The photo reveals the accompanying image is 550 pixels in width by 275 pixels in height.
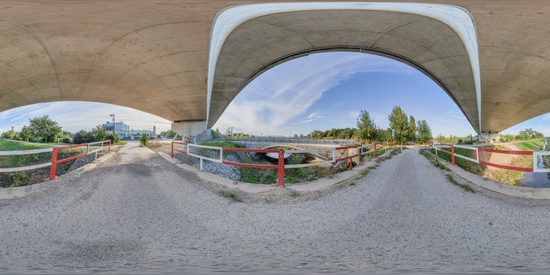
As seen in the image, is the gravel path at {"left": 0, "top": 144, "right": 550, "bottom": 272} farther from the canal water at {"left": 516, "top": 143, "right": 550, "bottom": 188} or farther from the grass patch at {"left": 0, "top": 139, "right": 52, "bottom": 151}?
the grass patch at {"left": 0, "top": 139, "right": 52, "bottom": 151}

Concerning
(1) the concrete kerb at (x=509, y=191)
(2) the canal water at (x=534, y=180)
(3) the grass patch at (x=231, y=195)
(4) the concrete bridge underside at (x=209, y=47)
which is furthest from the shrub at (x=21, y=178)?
(2) the canal water at (x=534, y=180)

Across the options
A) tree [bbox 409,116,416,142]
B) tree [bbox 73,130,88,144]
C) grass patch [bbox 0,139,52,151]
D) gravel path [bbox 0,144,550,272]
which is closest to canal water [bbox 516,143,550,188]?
gravel path [bbox 0,144,550,272]

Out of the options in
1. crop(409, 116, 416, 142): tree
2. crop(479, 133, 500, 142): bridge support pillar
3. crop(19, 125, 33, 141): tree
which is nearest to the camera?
crop(19, 125, 33, 141): tree

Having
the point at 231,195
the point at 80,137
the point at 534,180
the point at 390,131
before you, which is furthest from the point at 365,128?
the point at 80,137

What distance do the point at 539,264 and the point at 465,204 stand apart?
1.28m

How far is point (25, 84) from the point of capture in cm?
797

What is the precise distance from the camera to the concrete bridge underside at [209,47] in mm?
4305

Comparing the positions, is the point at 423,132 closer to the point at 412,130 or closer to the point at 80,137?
the point at 412,130

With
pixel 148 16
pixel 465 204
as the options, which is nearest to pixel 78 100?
pixel 148 16

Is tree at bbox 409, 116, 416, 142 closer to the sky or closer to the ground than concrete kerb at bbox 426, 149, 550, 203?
closer to the sky

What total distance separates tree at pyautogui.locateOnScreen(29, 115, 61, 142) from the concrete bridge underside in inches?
159

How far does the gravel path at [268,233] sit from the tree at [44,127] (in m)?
15.6

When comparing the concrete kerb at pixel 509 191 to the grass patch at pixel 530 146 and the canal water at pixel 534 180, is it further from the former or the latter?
the grass patch at pixel 530 146

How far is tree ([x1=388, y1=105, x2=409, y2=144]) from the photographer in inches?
629
